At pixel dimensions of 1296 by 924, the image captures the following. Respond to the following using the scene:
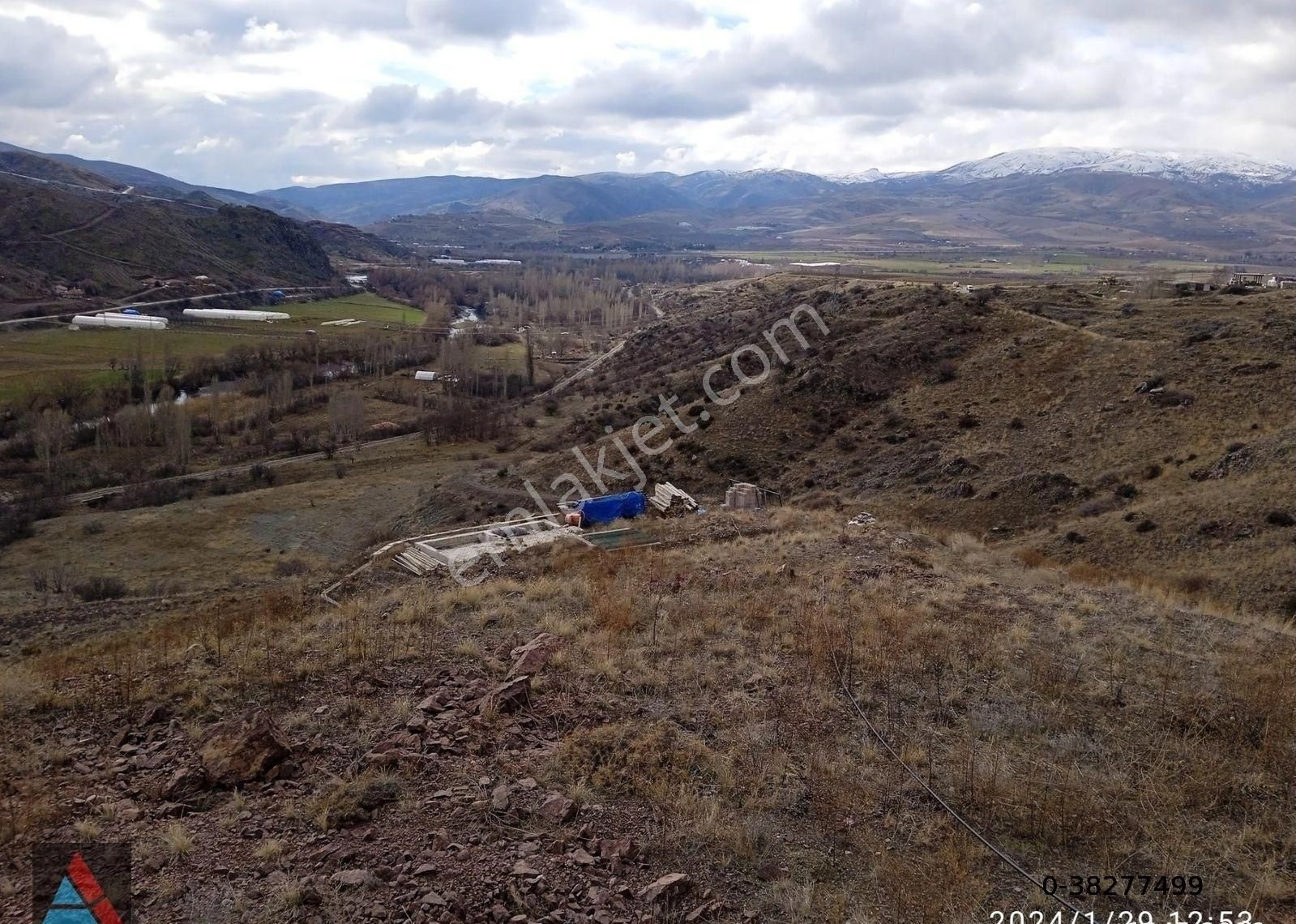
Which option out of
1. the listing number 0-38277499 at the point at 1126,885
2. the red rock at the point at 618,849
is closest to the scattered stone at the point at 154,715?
the red rock at the point at 618,849

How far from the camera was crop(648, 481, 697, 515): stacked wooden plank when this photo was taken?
21.8 m

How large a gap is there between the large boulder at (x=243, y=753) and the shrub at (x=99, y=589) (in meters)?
20.1

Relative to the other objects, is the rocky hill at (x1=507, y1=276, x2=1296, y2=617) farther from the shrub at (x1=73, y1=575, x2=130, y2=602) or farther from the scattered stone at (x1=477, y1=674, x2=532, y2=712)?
the shrub at (x1=73, y1=575, x2=130, y2=602)

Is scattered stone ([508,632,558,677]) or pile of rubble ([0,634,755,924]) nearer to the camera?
pile of rubble ([0,634,755,924])

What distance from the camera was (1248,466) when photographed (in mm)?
18984

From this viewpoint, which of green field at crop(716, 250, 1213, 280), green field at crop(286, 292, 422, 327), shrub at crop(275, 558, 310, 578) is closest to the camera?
shrub at crop(275, 558, 310, 578)

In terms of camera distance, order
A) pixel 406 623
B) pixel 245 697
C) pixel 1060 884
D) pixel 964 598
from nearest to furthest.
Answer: pixel 1060 884 < pixel 245 697 < pixel 406 623 < pixel 964 598

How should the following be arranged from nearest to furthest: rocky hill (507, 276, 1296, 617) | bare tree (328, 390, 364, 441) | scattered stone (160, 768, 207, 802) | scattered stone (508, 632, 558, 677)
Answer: scattered stone (160, 768, 207, 802)
scattered stone (508, 632, 558, 677)
rocky hill (507, 276, 1296, 617)
bare tree (328, 390, 364, 441)

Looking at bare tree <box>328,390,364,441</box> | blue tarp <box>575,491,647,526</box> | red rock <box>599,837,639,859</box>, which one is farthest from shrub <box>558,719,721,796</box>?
bare tree <box>328,390,364,441</box>

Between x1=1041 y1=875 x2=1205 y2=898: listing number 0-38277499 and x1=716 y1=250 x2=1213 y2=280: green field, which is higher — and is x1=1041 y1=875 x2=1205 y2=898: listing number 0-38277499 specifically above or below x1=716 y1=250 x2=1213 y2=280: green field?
below

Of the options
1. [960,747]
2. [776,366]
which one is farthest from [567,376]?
[960,747]

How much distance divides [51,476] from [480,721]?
136 feet

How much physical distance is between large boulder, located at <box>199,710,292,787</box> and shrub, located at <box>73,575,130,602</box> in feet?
66.1

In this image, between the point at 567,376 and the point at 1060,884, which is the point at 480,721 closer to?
the point at 1060,884
